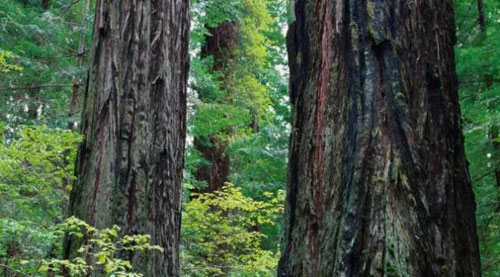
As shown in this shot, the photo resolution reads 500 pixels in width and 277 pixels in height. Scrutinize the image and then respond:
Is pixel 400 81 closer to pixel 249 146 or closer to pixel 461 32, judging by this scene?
pixel 461 32

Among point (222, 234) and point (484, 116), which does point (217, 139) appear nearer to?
point (222, 234)

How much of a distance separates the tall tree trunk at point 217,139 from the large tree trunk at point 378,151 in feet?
29.4

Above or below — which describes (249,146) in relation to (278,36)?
below

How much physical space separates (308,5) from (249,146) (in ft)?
29.0

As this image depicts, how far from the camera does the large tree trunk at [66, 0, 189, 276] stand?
179 inches

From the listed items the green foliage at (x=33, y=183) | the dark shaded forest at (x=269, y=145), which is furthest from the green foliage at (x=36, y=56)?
the green foliage at (x=33, y=183)

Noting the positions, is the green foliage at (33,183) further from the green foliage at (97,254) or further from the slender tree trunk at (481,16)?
the slender tree trunk at (481,16)

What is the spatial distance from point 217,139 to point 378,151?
987cm

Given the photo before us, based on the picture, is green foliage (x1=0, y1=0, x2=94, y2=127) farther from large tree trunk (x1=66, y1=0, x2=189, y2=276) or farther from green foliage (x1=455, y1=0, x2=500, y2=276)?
green foliage (x1=455, y1=0, x2=500, y2=276)

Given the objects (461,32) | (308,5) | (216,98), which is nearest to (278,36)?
(216,98)

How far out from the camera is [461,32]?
9.36m

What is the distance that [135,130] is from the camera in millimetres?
4738

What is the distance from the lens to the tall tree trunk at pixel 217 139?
1145 centimetres

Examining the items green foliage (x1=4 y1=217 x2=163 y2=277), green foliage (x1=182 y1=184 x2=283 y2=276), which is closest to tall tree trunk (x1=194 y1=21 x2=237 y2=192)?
green foliage (x1=182 y1=184 x2=283 y2=276)
